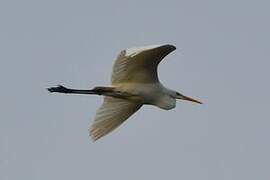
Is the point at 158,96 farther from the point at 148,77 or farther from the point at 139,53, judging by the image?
the point at 139,53

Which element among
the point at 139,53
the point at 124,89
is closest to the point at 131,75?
the point at 124,89

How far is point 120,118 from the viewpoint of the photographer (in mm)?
18203

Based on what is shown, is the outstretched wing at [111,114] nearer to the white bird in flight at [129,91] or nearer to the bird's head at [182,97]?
the white bird in flight at [129,91]

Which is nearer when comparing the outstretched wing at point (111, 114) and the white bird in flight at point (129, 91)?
the white bird in flight at point (129, 91)

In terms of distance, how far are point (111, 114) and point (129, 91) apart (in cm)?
75

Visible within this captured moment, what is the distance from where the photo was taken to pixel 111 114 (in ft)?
59.7

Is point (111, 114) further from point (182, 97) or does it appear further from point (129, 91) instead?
point (182, 97)

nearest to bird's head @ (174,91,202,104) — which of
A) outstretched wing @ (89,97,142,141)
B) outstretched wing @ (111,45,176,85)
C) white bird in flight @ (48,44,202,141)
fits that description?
white bird in flight @ (48,44,202,141)

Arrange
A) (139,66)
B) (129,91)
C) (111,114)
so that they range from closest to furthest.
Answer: (139,66) < (129,91) < (111,114)

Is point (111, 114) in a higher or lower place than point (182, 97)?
lower

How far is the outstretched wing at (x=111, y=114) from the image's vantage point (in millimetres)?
18062

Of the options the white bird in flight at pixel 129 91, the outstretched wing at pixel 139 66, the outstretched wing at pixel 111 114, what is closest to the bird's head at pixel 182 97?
the white bird in flight at pixel 129 91

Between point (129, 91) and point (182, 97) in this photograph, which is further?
point (182, 97)

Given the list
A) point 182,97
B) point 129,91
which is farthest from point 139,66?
point 182,97
